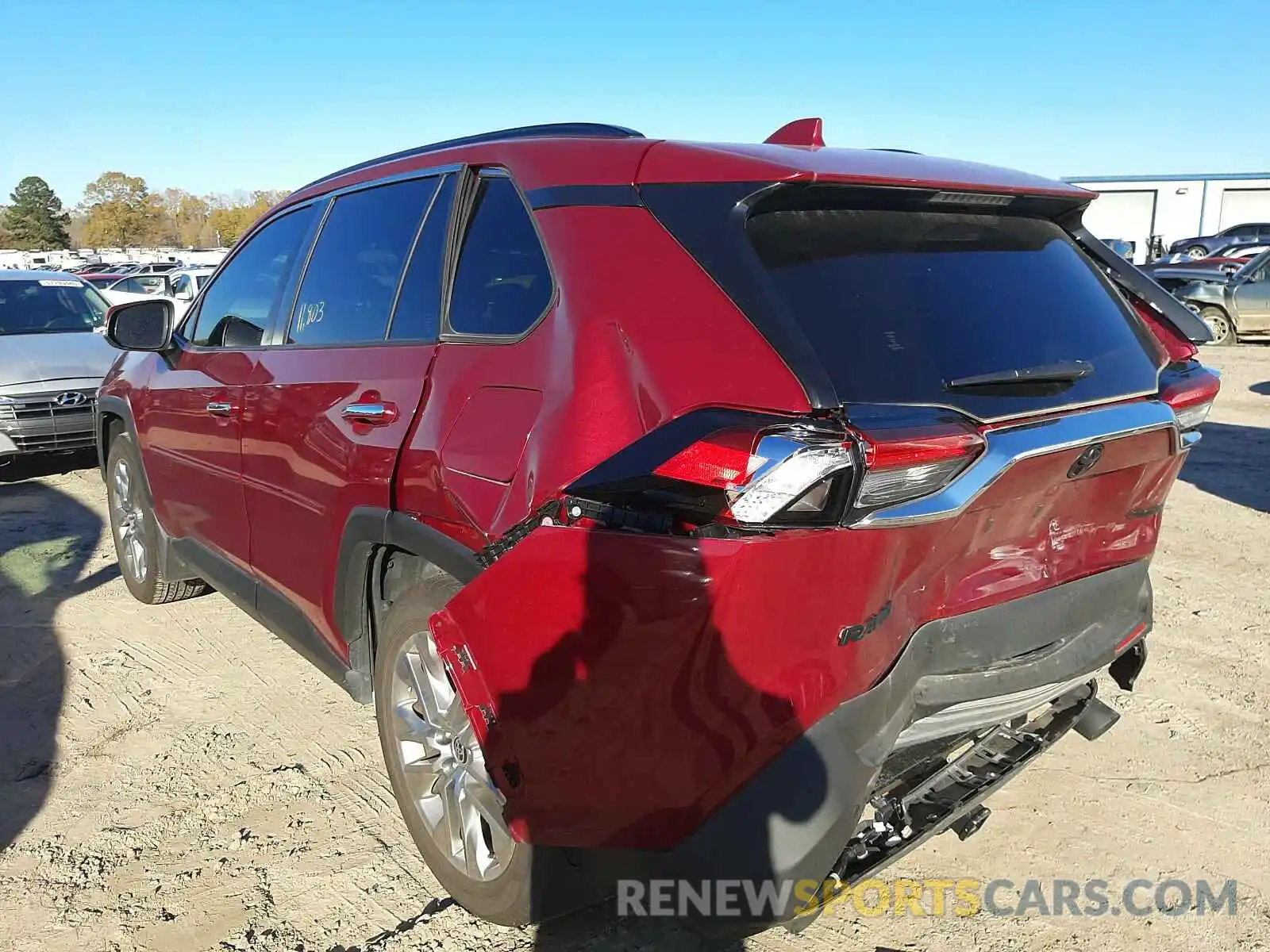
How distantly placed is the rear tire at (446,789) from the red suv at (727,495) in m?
0.01

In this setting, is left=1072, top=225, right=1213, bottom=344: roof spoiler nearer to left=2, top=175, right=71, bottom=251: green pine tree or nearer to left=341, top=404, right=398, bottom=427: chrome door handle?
left=341, top=404, right=398, bottom=427: chrome door handle

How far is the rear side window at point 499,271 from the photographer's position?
2146 millimetres

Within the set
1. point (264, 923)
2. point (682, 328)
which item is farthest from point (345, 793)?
point (682, 328)

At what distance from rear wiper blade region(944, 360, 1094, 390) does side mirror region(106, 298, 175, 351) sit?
3421 millimetres

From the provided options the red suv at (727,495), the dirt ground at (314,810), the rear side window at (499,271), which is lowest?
the dirt ground at (314,810)

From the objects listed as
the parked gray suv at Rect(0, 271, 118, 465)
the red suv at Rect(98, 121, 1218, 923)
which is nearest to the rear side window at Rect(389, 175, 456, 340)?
the red suv at Rect(98, 121, 1218, 923)

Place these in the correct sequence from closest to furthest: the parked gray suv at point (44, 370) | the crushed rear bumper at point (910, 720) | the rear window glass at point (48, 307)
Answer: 1. the crushed rear bumper at point (910, 720)
2. the parked gray suv at point (44, 370)
3. the rear window glass at point (48, 307)

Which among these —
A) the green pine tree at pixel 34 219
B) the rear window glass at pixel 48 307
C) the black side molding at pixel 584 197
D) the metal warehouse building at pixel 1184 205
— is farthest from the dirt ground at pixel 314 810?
the green pine tree at pixel 34 219

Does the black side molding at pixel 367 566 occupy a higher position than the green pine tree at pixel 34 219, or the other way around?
the green pine tree at pixel 34 219

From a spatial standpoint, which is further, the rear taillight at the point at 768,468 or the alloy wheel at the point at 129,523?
the alloy wheel at the point at 129,523

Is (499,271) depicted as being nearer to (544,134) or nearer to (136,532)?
(544,134)

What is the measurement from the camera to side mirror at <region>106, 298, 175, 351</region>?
3953mm

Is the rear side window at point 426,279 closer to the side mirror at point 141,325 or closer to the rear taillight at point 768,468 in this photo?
the rear taillight at point 768,468

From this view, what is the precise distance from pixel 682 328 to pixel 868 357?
0.36 m
